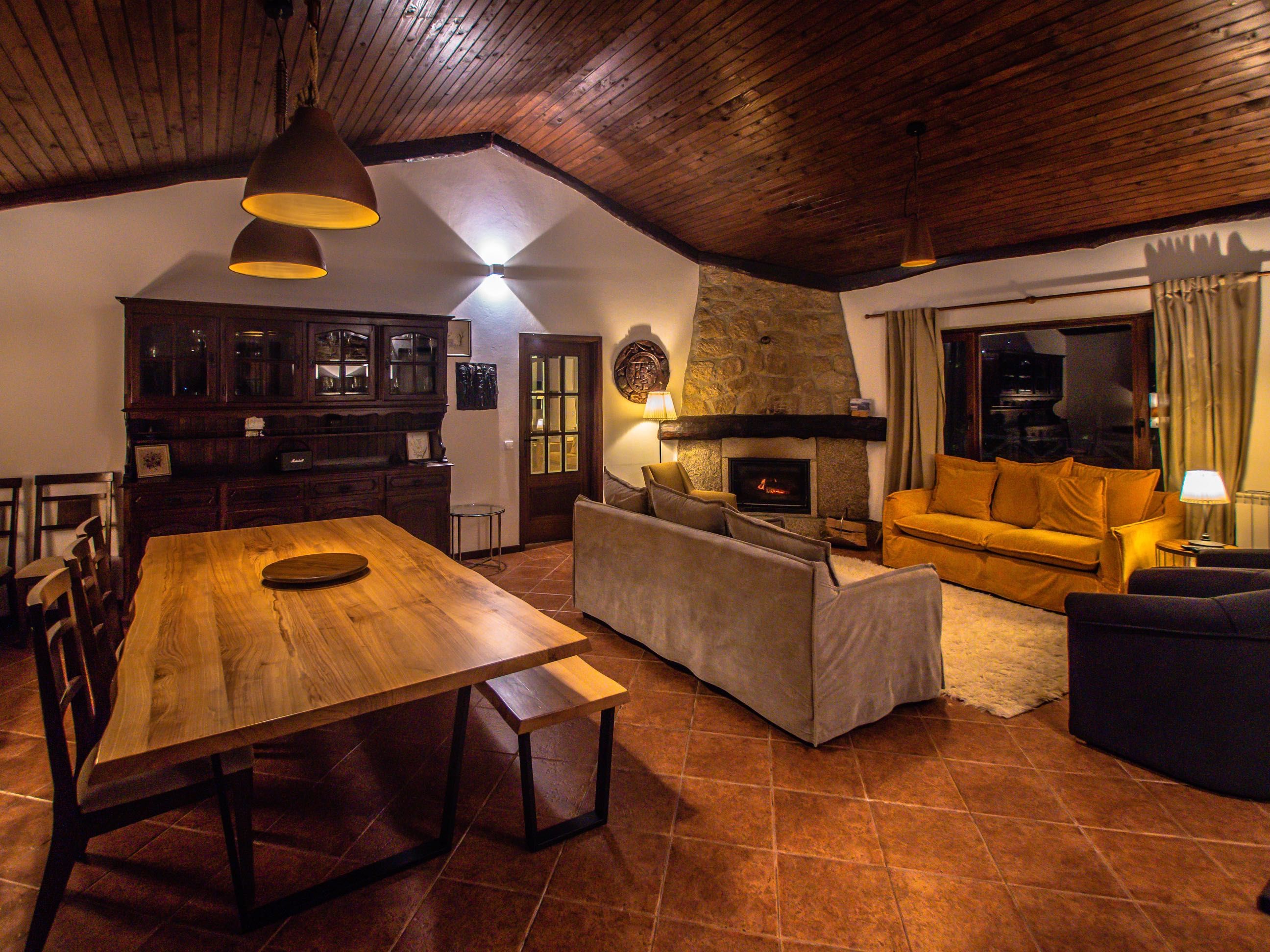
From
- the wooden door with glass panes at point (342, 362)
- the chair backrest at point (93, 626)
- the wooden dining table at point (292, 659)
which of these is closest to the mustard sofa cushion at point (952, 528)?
the wooden dining table at point (292, 659)

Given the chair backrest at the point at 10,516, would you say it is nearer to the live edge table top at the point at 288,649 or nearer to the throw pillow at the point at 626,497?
the live edge table top at the point at 288,649

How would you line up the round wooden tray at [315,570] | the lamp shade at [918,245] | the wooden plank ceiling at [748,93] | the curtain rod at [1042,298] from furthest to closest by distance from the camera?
the curtain rod at [1042,298] < the lamp shade at [918,245] < the wooden plank ceiling at [748,93] < the round wooden tray at [315,570]

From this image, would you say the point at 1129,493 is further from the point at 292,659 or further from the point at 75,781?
the point at 75,781

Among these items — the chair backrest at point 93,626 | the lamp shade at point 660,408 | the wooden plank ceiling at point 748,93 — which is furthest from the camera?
the lamp shade at point 660,408

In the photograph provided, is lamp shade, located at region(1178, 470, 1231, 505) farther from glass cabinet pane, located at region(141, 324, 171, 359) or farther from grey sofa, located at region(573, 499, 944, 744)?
glass cabinet pane, located at region(141, 324, 171, 359)

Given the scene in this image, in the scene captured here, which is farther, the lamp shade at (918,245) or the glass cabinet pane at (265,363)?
the glass cabinet pane at (265,363)

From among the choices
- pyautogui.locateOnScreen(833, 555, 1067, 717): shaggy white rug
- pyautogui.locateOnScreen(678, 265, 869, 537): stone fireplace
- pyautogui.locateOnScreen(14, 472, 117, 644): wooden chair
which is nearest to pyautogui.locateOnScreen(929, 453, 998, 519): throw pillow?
pyautogui.locateOnScreen(833, 555, 1067, 717): shaggy white rug

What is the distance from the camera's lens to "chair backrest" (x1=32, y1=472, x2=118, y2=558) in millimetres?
4047

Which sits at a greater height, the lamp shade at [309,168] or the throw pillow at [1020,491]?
the lamp shade at [309,168]

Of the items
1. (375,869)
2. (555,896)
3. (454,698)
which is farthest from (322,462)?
(555,896)

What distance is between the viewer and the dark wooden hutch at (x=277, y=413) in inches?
164

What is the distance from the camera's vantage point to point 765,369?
266 inches

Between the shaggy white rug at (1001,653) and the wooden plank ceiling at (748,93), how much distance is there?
9.12ft

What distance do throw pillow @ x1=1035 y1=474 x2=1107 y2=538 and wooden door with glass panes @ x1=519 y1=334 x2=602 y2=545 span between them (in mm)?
3713
